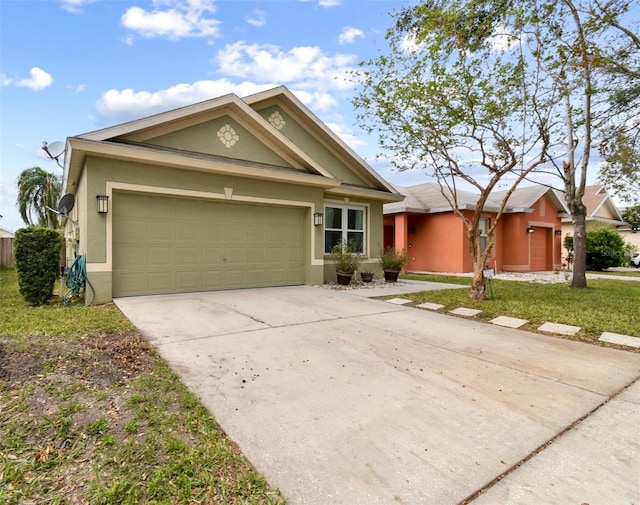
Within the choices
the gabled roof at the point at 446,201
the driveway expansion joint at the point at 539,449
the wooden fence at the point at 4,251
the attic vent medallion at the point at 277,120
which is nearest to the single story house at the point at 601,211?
the gabled roof at the point at 446,201

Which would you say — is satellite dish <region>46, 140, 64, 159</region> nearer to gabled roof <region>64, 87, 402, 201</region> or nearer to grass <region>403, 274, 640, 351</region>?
gabled roof <region>64, 87, 402, 201</region>

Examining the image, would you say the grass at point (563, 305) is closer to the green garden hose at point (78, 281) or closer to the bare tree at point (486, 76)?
the bare tree at point (486, 76)

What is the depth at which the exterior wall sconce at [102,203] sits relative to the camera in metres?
7.34

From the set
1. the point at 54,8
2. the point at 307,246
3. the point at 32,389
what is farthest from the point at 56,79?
the point at 32,389

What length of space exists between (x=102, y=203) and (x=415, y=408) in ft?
23.7

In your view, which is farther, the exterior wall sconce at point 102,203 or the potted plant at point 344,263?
the potted plant at point 344,263

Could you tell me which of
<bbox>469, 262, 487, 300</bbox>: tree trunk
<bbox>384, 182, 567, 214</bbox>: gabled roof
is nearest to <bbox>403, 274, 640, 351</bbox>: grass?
<bbox>469, 262, 487, 300</bbox>: tree trunk

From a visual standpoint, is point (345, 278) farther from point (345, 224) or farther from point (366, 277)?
point (345, 224)

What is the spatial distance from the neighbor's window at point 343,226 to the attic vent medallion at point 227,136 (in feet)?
11.8

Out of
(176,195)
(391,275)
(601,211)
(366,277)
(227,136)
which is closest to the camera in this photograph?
(176,195)

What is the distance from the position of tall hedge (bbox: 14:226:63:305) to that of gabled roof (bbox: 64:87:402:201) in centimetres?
178

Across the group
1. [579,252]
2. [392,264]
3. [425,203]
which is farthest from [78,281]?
[425,203]

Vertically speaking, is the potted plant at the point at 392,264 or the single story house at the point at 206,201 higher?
the single story house at the point at 206,201

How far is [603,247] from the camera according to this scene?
1912 cm
